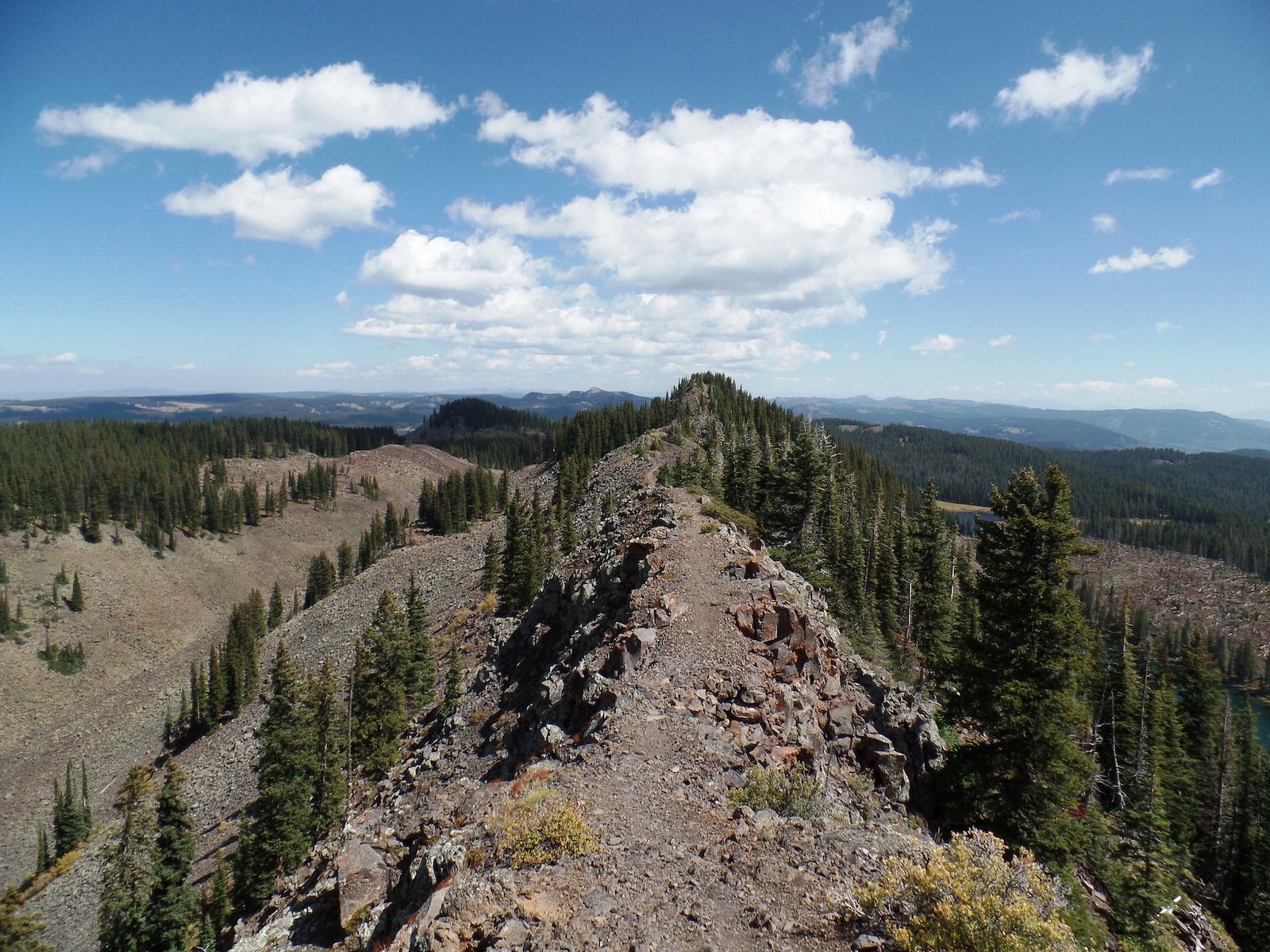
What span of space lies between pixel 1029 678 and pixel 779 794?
9.70m

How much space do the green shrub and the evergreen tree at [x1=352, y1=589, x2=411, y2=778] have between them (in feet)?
93.8

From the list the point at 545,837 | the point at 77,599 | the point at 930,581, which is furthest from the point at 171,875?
the point at 77,599

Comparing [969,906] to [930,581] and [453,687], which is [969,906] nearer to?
[453,687]

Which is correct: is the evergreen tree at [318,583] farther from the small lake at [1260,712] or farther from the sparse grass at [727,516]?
the small lake at [1260,712]

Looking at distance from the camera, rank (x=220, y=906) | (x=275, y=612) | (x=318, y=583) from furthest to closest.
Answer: (x=318, y=583) < (x=275, y=612) < (x=220, y=906)

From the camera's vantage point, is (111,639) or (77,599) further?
(77,599)

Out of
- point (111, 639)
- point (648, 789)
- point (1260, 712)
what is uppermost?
point (648, 789)

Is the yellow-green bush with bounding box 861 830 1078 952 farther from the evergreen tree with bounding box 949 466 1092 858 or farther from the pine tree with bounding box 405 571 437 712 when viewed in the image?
the pine tree with bounding box 405 571 437 712

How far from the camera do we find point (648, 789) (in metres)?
14.1

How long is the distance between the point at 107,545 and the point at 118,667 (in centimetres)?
3840

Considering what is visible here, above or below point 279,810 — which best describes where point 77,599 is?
below

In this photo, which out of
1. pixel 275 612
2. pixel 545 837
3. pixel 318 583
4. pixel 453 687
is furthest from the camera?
pixel 318 583

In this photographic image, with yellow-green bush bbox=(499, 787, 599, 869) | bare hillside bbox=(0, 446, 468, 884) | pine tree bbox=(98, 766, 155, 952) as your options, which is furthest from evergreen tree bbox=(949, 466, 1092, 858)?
bare hillside bbox=(0, 446, 468, 884)

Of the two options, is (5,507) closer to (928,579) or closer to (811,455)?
(811,455)
